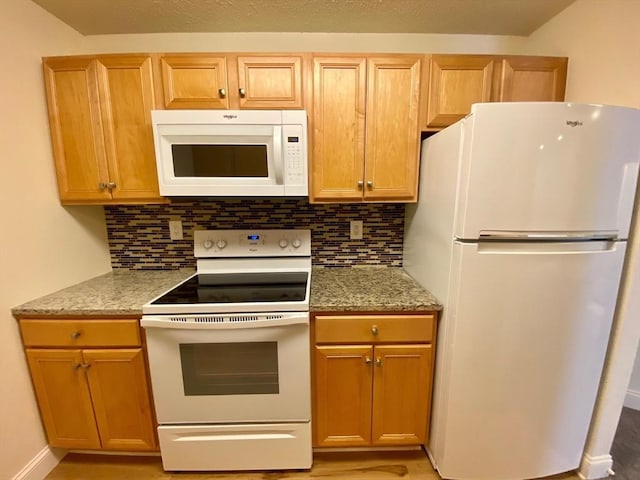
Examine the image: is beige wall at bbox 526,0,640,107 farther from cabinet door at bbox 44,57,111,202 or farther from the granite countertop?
cabinet door at bbox 44,57,111,202

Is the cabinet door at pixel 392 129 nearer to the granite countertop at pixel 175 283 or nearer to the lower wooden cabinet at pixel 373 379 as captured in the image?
the granite countertop at pixel 175 283

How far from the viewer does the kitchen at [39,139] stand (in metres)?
1.16

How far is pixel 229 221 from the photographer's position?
5.70 feet

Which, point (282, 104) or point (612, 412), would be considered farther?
point (282, 104)

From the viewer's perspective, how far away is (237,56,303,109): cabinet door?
4.34ft

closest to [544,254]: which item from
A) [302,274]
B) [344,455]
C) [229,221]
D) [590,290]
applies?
[590,290]

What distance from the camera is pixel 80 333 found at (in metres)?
1.21

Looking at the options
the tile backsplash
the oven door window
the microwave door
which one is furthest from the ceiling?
the oven door window

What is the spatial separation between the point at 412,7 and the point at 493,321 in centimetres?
161

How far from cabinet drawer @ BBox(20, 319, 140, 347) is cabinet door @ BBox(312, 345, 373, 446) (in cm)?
91

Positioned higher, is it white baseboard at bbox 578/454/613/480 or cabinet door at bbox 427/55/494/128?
cabinet door at bbox 427/55/494/128

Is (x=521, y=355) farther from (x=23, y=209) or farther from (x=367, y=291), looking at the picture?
(x=23, y=209)

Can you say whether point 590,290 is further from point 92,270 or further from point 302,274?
point 92,270

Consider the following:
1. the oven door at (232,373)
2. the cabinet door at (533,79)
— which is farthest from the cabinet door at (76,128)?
the cabinet door at (533,79)
